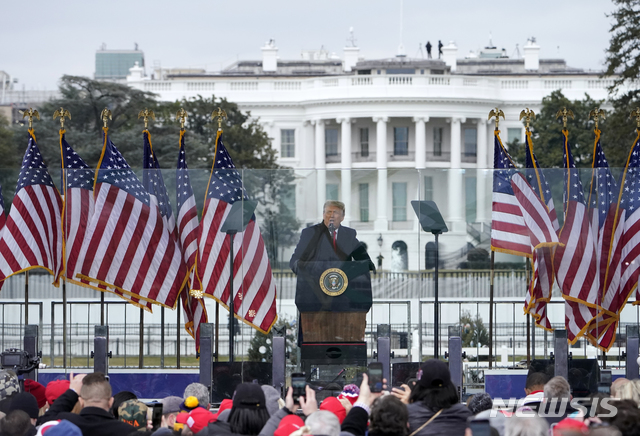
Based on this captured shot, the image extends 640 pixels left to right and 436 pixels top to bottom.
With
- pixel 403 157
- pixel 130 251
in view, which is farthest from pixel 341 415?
pixel 403 157

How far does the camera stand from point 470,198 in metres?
12.6

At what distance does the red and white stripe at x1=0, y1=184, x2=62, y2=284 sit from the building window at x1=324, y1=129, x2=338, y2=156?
58.2m

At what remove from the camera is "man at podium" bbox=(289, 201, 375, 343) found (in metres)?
12.0

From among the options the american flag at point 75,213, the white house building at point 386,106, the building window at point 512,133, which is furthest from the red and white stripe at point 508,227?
the building window at point 512,133

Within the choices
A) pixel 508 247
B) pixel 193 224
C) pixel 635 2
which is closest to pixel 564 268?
pixel 508 247

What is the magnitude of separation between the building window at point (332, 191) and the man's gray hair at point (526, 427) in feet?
21.1

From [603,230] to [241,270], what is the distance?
13.9ft

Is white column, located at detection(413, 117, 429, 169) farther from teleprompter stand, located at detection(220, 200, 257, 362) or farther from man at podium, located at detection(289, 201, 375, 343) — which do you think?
man at podium, located at detection(289, 201, 375, 343)

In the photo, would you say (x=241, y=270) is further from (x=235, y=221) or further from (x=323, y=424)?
(x=323, y=424)

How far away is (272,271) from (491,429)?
6094 millimetres

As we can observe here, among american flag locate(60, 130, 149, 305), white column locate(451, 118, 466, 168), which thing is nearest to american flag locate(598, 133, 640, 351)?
american flag locate(60, 130, 149, 305)

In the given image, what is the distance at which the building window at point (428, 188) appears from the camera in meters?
12.3

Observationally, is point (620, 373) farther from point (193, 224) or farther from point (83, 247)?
point (83, 247)

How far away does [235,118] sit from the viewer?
50.8 meters
